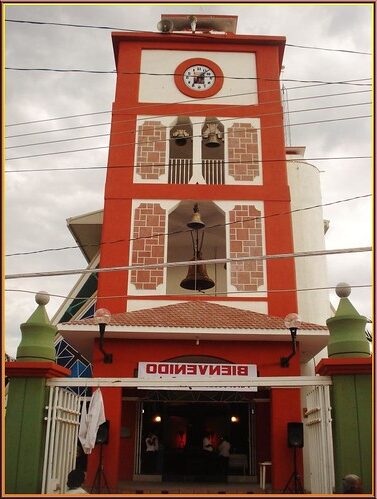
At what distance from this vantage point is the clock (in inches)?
735

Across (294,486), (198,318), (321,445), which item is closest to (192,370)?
(198,318)

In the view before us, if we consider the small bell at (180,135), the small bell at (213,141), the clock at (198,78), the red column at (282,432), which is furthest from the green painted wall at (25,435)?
the clock at (198,78)

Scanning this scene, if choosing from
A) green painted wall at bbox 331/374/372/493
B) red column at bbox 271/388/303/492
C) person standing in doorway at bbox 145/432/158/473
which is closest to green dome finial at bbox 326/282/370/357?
green painted wall at bbox 331/374/372/493

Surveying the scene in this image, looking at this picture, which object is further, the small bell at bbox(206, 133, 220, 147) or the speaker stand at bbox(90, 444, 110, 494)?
the small bell at bbox(206, 133, 220, 147)

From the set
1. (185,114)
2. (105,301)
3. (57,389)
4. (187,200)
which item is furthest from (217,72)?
(57,389)

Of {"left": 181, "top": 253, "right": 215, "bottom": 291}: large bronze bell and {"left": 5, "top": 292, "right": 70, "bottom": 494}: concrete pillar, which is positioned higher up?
{"left": 181, "top": 253, "right": 215, "bottom": 291}: large bronze bell

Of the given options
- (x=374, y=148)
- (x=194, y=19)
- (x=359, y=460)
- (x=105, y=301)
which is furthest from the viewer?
(x=194, y=19)

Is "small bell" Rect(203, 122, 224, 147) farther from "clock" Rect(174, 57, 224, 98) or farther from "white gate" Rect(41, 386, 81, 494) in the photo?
"white gate" Rect(41, 386, 81, 494)

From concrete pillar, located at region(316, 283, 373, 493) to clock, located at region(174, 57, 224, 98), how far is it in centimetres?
1134

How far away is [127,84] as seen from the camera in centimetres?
1881

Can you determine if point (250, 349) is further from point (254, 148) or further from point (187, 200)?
point (254, 148)

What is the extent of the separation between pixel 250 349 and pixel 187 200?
5.13m

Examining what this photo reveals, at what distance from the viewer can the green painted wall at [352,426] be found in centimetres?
838

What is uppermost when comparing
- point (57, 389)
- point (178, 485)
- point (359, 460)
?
point (57, 389)
